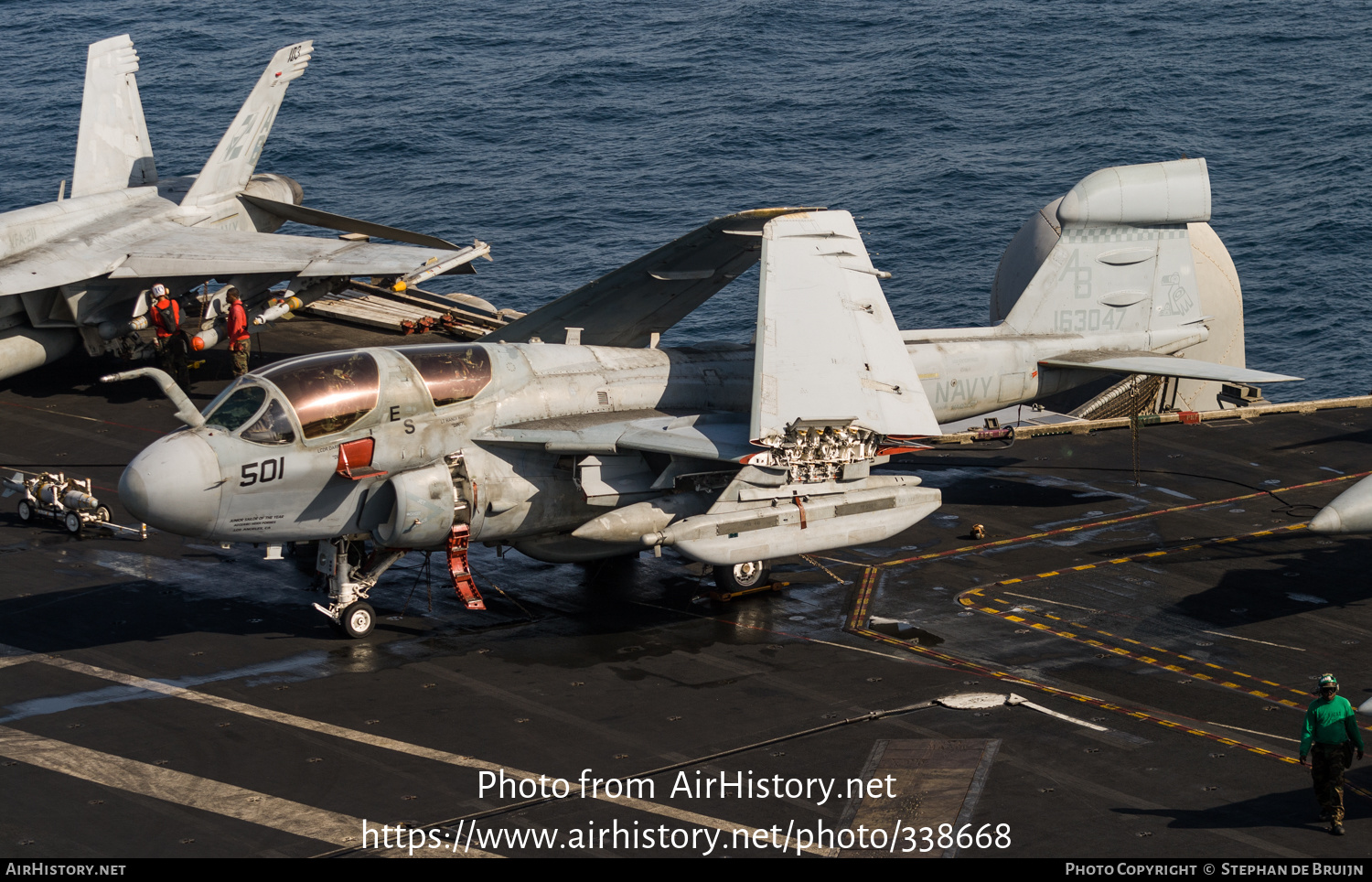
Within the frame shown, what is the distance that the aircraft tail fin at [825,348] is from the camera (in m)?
19.4

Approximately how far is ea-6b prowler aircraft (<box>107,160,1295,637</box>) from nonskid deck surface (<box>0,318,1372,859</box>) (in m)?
1.36

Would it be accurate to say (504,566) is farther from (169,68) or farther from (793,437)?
(169,68)

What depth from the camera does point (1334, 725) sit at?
45.4ft

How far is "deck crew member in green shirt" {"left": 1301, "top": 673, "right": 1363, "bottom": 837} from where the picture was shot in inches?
546

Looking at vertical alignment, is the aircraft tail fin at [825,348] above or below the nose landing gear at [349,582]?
above

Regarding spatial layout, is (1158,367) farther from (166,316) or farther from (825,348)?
(166,316)

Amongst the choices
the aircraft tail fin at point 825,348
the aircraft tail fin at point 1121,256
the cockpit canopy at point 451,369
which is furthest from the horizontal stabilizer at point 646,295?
the aircraft tail fin at point 1121,256

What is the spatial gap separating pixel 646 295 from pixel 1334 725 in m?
12.8

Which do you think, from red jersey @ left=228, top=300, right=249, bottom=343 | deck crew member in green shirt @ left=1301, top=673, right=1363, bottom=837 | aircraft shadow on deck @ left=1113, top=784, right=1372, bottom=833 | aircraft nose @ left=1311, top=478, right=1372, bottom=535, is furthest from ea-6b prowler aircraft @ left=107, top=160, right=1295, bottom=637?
red jersey @ left=228, top=300, right=249, bottom=343

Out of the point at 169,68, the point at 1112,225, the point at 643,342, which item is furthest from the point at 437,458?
the point at 169,68

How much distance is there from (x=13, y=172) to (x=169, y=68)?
1885 centimetres

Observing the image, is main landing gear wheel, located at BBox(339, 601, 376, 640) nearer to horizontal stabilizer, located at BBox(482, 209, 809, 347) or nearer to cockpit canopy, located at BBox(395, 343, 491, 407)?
cockpit canopy, located at BBox(395, 343, 491, 407)

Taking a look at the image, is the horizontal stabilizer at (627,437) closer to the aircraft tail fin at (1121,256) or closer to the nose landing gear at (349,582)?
the nose landing gear at (349,582)

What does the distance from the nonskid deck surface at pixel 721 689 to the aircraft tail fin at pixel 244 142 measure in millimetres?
9810
